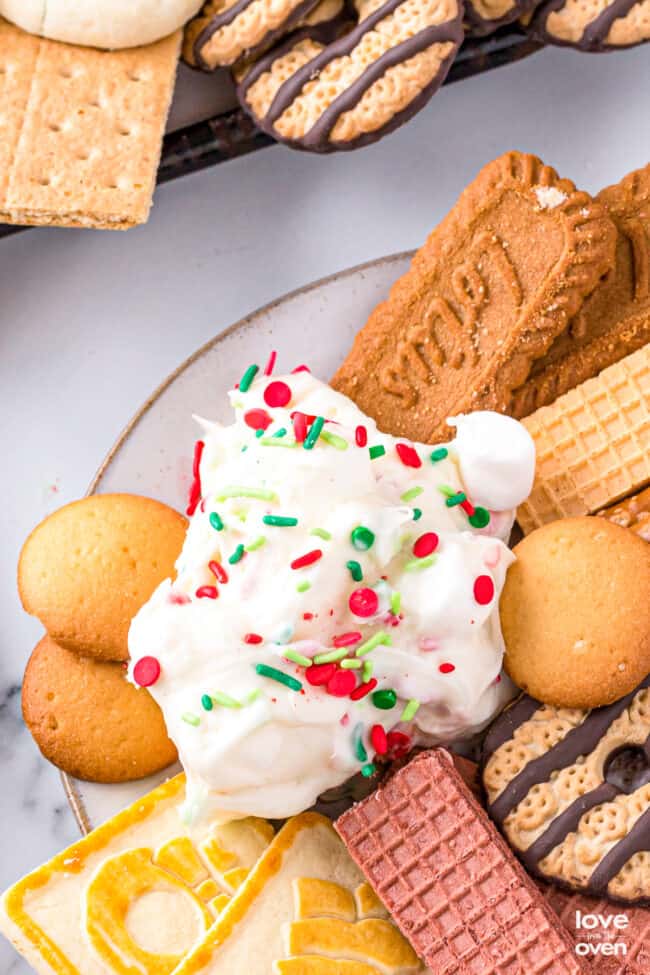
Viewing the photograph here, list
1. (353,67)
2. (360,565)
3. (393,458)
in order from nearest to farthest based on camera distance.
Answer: (360,565)
(393,458)
(353,67)

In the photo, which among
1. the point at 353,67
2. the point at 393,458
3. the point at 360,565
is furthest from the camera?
the point at 353,67

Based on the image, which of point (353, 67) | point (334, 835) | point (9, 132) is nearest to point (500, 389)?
point (353, 67)

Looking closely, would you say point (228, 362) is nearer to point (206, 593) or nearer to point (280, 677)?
point (206, 593)

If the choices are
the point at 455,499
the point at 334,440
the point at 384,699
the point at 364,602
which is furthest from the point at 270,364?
the point at 384,699

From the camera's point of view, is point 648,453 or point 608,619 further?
point 648,453

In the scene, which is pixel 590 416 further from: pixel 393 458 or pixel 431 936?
pixel 431 936

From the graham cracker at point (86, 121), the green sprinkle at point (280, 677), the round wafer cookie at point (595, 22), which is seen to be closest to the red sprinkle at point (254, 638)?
the green sprinkle at point (280, 677)
